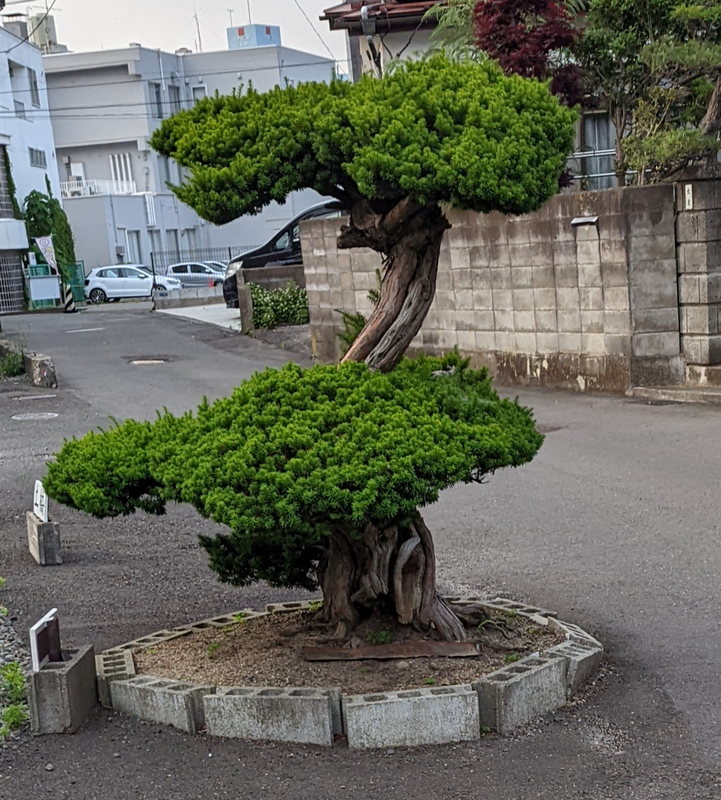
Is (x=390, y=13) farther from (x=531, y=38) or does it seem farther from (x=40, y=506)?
(x=40, y=506)

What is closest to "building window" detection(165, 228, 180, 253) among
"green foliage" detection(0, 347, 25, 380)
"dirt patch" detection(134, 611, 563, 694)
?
"green foliage" detection(0, 347, 25, 380)

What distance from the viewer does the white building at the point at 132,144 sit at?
161 feet

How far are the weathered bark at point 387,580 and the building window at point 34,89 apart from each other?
41350 mm

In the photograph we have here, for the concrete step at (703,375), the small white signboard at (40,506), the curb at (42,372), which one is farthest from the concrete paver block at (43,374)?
the concrete step at (703,375)

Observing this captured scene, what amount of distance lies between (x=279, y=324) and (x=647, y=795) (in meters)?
17.5

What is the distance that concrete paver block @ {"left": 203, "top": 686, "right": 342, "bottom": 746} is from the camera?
4.15m

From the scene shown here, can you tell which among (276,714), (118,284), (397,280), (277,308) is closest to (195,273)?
(118,284)

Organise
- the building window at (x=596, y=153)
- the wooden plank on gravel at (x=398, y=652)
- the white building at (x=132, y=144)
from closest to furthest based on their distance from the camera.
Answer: the wooden plank on gravel at (x=398, y=652) → the building window at (x=596, y=153) → the white building at (x=132, y=144)

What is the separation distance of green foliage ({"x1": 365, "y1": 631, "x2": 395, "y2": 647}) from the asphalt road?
2.13ft

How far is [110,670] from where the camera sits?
4.75 metres

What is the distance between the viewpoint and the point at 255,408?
14.4 feet

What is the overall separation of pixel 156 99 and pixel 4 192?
56.0 ft

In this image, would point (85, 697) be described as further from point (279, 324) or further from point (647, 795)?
point (279, 324)

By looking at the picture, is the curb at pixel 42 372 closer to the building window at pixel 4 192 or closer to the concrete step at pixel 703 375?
the concrete step at pixel 703 375
